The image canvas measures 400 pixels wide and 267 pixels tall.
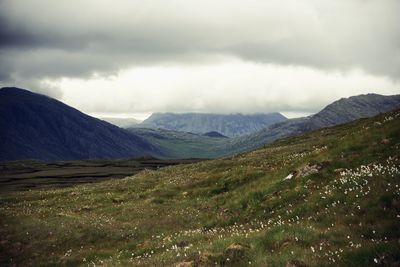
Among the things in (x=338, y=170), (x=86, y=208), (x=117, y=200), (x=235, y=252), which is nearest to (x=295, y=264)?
(x=235, y=252)

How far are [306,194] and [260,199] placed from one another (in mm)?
4281

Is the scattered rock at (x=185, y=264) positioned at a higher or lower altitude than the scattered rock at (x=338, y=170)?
lower

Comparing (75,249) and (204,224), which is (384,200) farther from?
(75,249)

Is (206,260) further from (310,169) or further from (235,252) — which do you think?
(310,169)

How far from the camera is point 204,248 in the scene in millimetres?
15578

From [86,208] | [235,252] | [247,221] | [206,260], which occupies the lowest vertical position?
[86,208]

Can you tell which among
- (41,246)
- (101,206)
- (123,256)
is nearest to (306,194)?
(123,256)

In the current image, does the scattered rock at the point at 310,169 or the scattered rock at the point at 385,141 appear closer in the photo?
the scattered rock at the point at 310,169

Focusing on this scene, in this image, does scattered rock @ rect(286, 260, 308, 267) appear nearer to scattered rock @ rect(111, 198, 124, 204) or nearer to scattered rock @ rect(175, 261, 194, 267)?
scattered rock @ rect(175, 261, 194, 267)

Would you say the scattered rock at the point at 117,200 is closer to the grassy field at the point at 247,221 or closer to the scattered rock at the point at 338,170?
the grassy field at the point at 247,221

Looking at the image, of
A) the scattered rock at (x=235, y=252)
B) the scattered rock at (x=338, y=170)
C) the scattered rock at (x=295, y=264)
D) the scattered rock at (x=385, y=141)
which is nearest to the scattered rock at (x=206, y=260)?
the scattered rock at (x=235, y=252)

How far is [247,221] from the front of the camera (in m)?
23.0

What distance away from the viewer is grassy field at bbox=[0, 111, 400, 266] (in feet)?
43.7

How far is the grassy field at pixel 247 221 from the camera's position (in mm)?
13305
